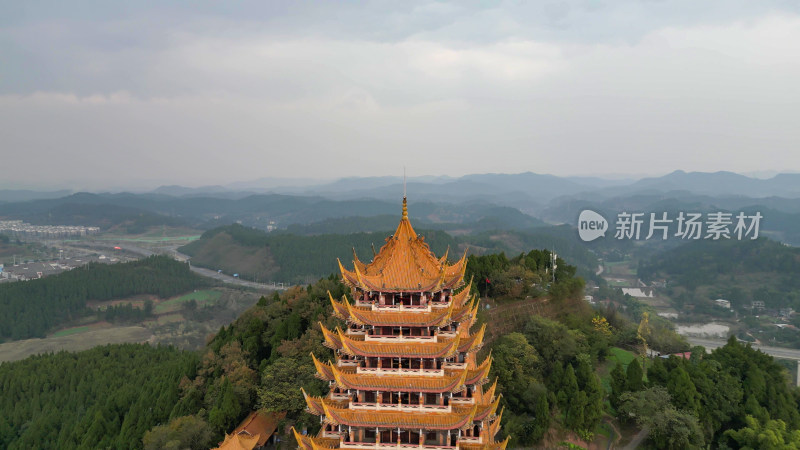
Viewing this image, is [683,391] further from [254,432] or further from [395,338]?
[254,432]

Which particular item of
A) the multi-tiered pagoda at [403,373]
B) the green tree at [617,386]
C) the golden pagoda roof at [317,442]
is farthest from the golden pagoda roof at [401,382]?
the green tree at [617,386]

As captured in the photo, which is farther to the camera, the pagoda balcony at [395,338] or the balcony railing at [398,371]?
the pagoda balcony at [395,338]

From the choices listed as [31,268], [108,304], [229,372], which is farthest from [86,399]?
[31,268]

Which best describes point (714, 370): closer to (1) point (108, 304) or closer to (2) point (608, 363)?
(2) point (608, 363)

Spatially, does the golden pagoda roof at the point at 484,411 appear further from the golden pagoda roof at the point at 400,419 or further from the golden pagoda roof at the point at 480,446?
the golden pagoda roof at the point at 400,419

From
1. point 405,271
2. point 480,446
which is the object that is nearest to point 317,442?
point 480,446

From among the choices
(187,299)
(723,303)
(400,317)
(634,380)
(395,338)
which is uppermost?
(400,317)
